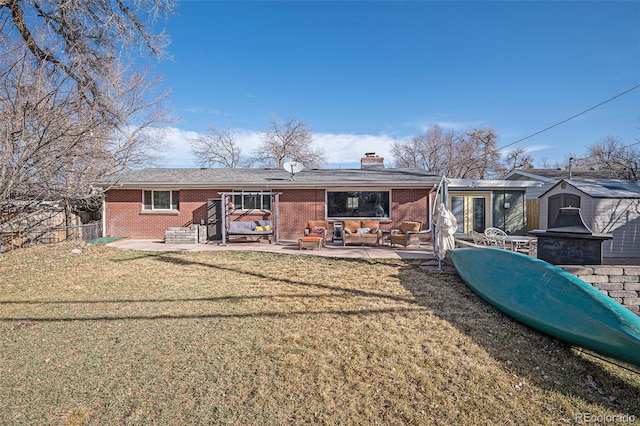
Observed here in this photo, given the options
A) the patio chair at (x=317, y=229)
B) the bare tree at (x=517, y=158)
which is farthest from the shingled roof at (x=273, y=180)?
the bare tree at (x=517, y=158)

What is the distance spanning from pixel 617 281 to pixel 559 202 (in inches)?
343

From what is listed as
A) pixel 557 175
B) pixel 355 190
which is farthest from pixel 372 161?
pixel 557 175

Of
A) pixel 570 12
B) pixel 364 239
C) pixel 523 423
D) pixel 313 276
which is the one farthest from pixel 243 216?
pixel 570 12

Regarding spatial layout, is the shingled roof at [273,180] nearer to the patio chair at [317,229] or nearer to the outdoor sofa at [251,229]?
the patio chair at [317,229]

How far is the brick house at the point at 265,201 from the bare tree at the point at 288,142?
786 inches

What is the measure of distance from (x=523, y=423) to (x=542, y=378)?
2.93 ft

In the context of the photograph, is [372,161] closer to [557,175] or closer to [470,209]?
[470,209]

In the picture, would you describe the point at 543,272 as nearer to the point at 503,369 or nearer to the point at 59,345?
the point at 503,369

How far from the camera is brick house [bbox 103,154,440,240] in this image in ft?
41.0

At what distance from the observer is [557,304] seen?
382 cm

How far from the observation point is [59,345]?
3.60m

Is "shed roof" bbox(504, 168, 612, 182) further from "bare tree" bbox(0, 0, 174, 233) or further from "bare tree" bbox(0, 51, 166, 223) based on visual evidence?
"bare tree" bbox(0, 51, 166, 223)

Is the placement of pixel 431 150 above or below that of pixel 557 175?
above

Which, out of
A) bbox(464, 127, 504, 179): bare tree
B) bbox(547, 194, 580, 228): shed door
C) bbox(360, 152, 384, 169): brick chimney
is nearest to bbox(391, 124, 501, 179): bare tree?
bbox(464, 127, 504, 179): bare tree
